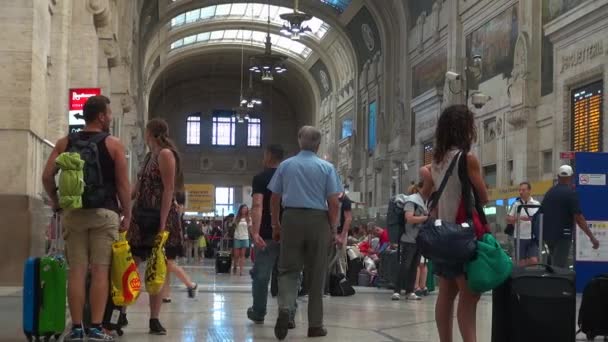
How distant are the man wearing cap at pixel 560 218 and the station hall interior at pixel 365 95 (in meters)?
1.36

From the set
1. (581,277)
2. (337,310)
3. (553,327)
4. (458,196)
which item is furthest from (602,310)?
(581,277)

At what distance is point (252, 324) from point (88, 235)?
2311mm

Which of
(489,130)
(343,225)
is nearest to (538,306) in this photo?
(343,225)

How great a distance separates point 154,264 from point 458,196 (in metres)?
2.44

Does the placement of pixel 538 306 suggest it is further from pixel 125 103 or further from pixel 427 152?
pixel 427 152

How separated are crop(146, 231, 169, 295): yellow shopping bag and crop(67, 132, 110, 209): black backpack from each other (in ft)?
2.75

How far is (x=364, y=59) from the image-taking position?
143 ft

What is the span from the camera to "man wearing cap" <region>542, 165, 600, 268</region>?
940 centimetres

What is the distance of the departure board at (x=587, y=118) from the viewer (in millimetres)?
18562

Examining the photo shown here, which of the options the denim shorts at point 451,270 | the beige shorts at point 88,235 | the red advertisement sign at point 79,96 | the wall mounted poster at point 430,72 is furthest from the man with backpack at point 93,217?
the wall mounted poster at point 430,72

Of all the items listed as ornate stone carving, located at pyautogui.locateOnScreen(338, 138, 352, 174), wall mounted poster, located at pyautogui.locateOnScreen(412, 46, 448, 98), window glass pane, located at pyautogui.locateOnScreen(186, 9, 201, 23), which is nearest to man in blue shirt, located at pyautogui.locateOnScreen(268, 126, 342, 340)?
wall mounted poster, located at pyautogui.locateOnScreen(412, 46, 448, 98)

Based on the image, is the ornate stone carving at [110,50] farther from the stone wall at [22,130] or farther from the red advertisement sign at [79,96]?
the red advertisement sign at [79,96]

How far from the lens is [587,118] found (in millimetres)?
19297

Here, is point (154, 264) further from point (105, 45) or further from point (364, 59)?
point (364, 59)
